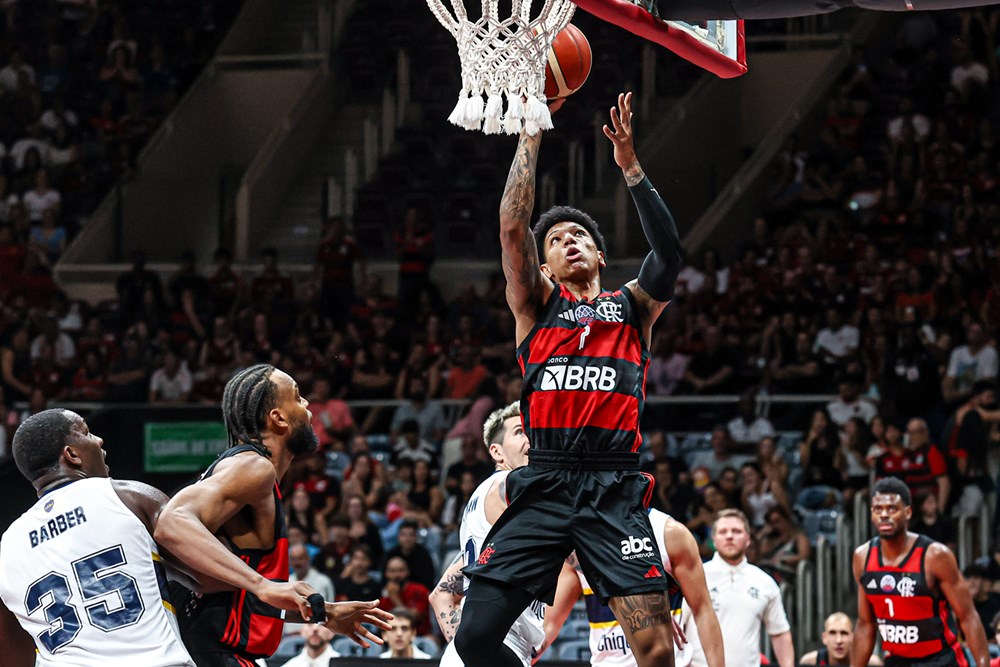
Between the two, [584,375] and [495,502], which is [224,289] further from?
[584,375]

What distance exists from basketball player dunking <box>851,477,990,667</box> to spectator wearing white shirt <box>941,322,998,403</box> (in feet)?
13.1

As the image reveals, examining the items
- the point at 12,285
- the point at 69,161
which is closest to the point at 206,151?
the point at 69,161

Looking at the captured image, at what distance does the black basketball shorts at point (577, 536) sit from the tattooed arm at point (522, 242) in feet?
2.05

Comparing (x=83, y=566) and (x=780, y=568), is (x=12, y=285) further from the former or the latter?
(x=83, y=566)

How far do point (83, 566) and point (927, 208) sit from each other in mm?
12495

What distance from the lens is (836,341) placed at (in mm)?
14398

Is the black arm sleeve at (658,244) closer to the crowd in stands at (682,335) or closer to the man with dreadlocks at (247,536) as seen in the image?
the man with dreadlocks at (247,536)

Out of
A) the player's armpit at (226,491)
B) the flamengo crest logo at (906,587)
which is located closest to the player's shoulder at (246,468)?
the player's armpit at (226,491)

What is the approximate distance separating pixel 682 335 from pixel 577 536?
9935 millimetres

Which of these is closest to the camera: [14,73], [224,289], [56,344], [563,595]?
[563,595]

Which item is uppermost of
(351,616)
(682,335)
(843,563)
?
(351,616)

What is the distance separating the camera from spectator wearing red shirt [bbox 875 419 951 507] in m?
12.0

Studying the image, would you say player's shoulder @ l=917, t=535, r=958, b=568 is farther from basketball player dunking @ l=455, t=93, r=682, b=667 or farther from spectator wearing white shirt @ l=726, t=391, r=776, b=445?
spectator wearing white shirt @ l=726, t=391, r=776, b=445

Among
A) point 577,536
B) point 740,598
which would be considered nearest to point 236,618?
point 577,536
